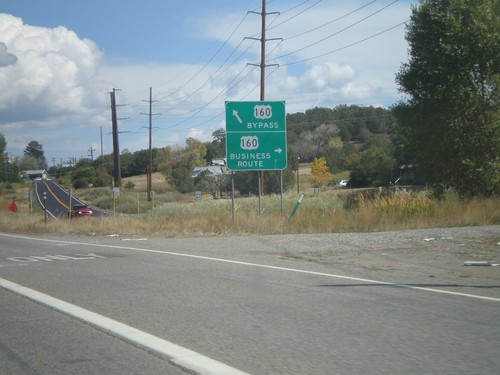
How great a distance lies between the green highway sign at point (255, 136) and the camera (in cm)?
2473

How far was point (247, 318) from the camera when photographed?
8.21 metres

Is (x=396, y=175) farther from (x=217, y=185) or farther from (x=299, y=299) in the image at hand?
(x=299, y=299)

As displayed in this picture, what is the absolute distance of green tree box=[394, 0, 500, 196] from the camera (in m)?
30.9

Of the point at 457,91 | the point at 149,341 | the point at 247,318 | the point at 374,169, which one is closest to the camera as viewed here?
the point at 149,341

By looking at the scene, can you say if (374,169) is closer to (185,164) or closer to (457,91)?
(457,91)

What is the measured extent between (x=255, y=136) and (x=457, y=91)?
42.3 ft

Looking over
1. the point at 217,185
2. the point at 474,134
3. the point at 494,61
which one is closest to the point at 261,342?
the point at 474,134

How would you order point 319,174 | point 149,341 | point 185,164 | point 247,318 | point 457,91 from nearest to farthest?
point 149,341, point 247,318, point 457,91, point 319,174, point 185,164

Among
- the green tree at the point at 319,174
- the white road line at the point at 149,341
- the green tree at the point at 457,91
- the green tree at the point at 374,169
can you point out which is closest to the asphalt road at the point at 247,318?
the white road line at the point at 149,341

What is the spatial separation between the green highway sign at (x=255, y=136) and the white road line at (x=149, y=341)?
15.2 metres

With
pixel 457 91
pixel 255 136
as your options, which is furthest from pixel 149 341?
pixel 457 91

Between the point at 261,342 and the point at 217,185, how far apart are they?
6337cm

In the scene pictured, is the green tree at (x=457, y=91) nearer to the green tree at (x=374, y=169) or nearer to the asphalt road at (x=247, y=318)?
the asphalt road at (x=247, y=318)

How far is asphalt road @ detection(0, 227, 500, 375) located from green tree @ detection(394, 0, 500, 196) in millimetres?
19844
